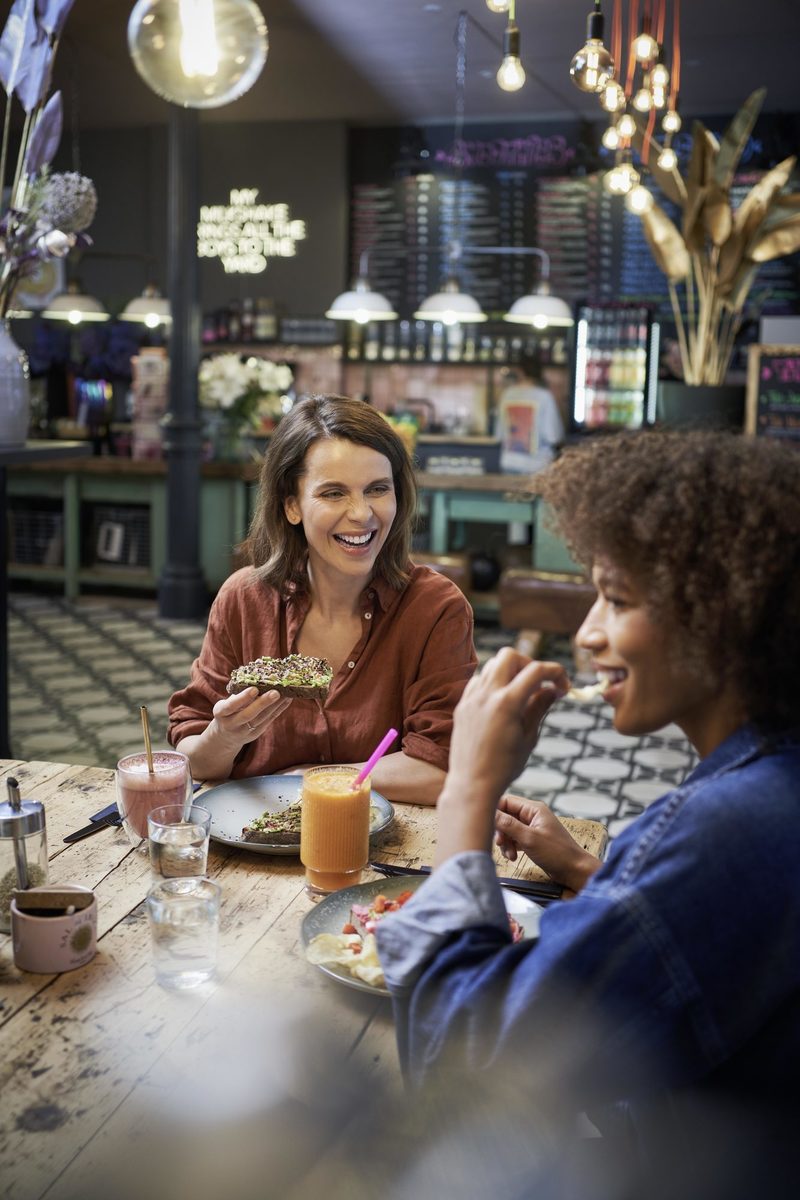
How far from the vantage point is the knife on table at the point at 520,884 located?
59.7 inches

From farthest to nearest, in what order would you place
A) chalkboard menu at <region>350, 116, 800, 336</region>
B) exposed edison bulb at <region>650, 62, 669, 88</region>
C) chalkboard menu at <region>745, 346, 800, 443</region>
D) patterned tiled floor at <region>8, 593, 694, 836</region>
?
chalkboard menu at <region>350, 116, 800, 336</region>, chalkboard menu at <region>745, 346, 800, 443</region>, patterned tiled floor at <region>8, 593, 694, 836</region>, exposed edison bulb at <region>650, 62, 669, 88</region>

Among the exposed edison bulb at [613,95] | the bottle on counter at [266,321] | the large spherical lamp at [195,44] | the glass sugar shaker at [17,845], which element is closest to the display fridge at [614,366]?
the bottle on counter at [266,321]

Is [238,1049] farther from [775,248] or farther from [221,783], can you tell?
[775,248]

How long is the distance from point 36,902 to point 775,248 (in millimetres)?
4600

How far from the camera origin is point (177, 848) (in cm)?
149

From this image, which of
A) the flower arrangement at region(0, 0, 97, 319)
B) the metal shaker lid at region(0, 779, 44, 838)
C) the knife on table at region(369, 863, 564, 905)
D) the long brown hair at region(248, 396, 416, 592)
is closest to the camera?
the metal shaker lid at region(0, 779, 44, 838)

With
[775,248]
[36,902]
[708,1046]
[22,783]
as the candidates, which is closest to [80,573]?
[775,248]

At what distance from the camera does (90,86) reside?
8.34 m

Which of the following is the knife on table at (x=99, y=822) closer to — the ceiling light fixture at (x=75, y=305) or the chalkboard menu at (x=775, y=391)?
the chalkboard menu at (x=775, y=391)

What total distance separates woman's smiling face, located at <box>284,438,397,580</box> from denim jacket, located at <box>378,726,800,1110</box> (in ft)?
4.17

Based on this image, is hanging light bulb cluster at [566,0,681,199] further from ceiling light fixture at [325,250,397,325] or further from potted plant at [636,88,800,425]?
ceiling light fixture at [325,250,397,325]

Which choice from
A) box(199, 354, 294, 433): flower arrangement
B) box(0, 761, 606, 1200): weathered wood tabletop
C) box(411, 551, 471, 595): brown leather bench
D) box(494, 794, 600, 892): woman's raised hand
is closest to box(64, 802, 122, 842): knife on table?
box(0, 761, 606, 1200): weathered wood tabletop

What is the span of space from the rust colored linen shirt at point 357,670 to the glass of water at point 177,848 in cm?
59

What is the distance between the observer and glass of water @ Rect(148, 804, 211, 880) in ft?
4.85
